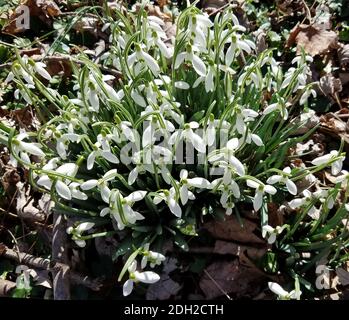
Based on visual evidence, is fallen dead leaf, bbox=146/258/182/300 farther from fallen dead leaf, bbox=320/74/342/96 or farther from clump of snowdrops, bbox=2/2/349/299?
fallen dead leaf, bbox=320/74/342/96

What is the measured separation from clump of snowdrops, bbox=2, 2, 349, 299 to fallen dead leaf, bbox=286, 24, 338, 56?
0.59 m

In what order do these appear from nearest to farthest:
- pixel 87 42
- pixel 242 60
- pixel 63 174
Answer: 1. pixel 63 174
2. pixel 242 60
3. pixel 87 42

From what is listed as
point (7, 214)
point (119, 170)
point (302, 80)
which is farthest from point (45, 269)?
point (302, 80)

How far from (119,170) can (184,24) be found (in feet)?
1.66

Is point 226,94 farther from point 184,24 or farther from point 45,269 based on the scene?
point 45,269

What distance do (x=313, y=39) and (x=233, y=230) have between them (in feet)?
3.52

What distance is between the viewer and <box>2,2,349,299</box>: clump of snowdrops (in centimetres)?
161

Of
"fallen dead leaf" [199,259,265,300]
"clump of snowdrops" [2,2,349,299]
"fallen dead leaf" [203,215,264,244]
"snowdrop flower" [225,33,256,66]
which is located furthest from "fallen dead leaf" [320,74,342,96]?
"fallen dead leaf" [199,259,265,300]

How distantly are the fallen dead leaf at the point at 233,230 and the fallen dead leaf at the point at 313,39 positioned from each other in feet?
3.10

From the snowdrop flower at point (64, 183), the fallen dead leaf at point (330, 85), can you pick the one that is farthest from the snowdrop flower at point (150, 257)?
the fallen dead leaf at point (330, 85)

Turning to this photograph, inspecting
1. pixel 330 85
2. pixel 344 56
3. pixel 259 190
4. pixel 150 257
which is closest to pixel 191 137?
pixel 259 190

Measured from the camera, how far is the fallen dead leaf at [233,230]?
187 centimetres

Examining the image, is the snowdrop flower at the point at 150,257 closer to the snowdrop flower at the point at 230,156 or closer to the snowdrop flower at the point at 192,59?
the snowdrop flower at the point at 230,156
